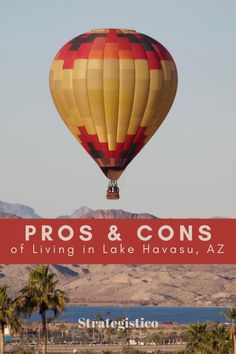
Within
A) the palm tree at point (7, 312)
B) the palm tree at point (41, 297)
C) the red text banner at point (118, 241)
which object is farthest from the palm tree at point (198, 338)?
the red text banner at point (118, 241)

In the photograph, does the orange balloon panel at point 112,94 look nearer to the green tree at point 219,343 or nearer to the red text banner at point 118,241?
the red text banner at point 118,241

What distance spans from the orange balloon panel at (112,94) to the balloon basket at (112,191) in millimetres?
1278

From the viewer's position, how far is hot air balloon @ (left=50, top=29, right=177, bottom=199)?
9194cm

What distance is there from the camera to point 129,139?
304 feet

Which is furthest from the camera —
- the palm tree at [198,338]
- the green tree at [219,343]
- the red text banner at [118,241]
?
the palm tree at [198,338]

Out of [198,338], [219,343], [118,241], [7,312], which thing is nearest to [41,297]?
[7,312]

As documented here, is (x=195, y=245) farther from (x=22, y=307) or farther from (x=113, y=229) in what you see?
(x=22, y=307)

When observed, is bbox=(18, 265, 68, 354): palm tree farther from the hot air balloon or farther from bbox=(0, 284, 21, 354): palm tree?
the hot air balloon

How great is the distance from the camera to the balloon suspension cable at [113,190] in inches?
3471

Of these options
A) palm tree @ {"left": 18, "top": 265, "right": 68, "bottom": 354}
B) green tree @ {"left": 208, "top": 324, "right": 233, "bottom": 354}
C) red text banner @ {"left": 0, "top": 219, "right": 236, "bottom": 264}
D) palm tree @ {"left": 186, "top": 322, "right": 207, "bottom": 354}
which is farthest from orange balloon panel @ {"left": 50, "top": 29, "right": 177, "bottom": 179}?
palm tree @ {"left": 186, "top": 322, "right": 207, "bottom": 354}

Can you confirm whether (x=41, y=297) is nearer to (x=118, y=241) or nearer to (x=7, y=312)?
(x=7, y=312)

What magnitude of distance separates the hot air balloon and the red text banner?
45.3 feet

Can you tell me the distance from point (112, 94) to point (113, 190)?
7.12 m

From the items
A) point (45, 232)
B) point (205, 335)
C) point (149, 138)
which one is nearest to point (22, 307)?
point (149, 138)
